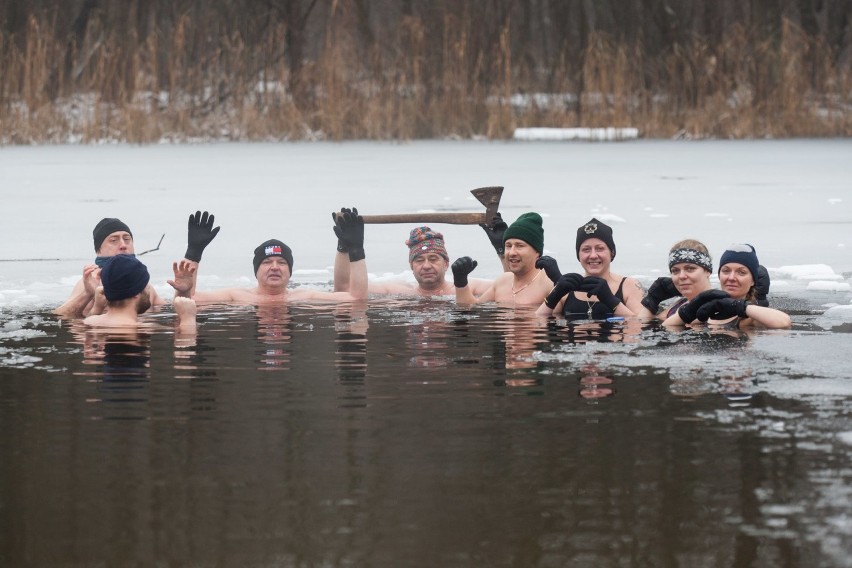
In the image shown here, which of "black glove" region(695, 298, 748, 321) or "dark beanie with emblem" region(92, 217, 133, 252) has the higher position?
"dark beanie with emblem" region(92, 217, 133, 252)

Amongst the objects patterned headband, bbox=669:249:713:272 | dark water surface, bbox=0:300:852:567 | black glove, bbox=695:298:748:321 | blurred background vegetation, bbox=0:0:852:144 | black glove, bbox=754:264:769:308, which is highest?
blurred background vegetation, bbox=0:0:852:144

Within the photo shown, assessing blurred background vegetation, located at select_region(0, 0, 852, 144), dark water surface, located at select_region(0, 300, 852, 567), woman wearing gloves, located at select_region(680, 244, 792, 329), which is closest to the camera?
dark water surface, located at select_region(0, 300, 852, 567)

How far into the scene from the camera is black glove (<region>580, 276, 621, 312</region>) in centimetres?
820

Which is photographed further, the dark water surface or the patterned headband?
the patterned headband

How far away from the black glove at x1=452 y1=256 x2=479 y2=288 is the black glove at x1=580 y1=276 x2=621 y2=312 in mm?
847

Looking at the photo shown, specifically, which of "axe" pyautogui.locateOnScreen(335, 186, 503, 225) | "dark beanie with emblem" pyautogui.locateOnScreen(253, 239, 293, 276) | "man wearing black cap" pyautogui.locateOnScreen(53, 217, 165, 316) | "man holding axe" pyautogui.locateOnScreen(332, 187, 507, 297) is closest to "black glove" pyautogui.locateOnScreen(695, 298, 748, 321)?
"axe" pyautogui.locateOnScreen(335, 186, 503, 225)

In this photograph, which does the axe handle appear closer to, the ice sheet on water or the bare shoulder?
the bare shoulder

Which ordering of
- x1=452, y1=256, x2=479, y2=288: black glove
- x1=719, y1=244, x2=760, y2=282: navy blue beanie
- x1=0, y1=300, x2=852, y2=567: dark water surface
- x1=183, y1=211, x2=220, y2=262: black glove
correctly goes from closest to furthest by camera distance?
x1=0, y1=300, x2=852, y2=567: dark water surface, x1=719, y1=244, x2=760, y2=282: navy blue beanie, x1=452, y1=256, x2=479, y2=288: black glove, x1=183, y1=211, x2=220, y2=262: black glove

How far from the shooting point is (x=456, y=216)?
30.1ft

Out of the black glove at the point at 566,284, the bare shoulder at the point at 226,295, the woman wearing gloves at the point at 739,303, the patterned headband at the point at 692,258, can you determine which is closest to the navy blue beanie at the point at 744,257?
the woman wearing gloves at the point at 739,303

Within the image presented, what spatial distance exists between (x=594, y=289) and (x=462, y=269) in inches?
38.6

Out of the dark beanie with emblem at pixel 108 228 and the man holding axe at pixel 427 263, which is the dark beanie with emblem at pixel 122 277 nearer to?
the dark beanie with emblem at pixel 108 228

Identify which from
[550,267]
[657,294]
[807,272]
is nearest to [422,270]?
[550,267]

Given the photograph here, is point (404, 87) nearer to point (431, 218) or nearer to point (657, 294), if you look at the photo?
point (431, 218)
